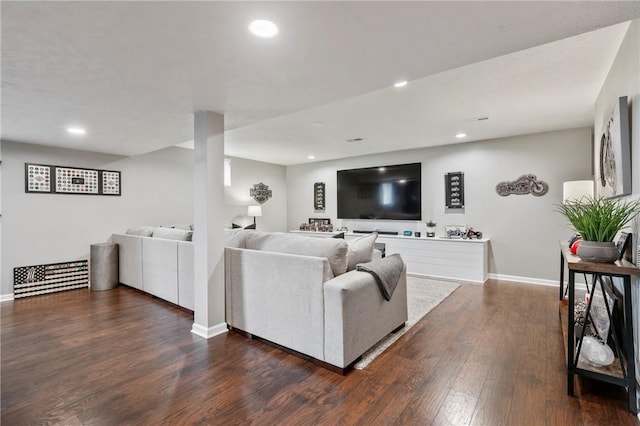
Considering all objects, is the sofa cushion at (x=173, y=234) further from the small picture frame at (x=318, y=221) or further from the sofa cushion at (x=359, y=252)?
the small picture frame at (x=318, y=221)

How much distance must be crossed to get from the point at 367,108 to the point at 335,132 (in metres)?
1.13

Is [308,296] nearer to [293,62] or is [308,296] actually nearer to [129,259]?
[293,62]

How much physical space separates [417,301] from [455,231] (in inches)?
79.4

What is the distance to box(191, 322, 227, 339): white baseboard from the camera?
9.23ft

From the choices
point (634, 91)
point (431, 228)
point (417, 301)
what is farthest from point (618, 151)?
point (431, 228)

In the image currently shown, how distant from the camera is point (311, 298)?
2.34 meters

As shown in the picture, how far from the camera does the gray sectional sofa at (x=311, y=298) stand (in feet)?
7.29

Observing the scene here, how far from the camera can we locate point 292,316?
8.04 ft

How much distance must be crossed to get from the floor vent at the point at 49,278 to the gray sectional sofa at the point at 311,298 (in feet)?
10.5

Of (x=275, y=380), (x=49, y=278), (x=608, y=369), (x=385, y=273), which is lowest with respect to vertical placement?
(x=275, y=380)

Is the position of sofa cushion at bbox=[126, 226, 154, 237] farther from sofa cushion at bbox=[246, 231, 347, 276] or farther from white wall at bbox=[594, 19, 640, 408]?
white wall at bbox=[594, 19, 640, 408]

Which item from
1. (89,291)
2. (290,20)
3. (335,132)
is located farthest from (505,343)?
(89,291)

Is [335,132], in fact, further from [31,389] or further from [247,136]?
[31,389]

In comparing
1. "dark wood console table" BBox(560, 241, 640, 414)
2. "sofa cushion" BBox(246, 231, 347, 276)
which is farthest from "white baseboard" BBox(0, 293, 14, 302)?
"dark wood console table" BBox(560, 241, 640, 414)
